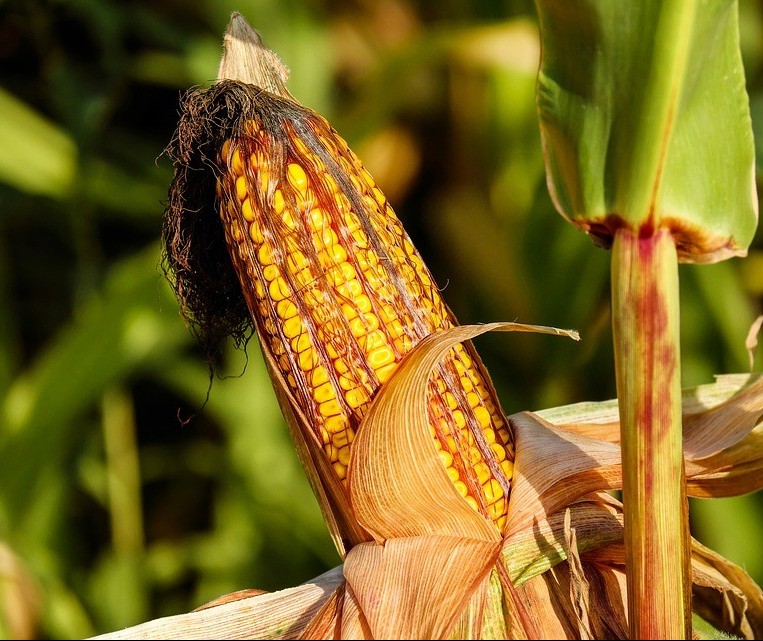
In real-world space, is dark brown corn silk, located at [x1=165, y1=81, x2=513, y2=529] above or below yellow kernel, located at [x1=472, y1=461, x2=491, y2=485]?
above

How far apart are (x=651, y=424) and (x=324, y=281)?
0.79 feet

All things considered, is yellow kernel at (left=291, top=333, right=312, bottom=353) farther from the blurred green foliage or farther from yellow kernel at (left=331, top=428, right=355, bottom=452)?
the blurred green foliage

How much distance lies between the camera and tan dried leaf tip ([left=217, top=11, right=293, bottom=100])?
70cm

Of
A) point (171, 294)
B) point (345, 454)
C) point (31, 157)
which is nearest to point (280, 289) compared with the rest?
point (345, 454)

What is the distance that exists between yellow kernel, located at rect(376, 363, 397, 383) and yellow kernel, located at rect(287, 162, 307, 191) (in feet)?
0.45

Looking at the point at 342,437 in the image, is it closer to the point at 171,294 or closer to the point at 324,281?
the point at 324,281

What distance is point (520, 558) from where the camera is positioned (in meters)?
0.62

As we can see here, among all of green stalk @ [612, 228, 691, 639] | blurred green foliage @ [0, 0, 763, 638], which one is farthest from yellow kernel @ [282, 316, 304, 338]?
blurred green foliage @ [0, 0, 763, 638]

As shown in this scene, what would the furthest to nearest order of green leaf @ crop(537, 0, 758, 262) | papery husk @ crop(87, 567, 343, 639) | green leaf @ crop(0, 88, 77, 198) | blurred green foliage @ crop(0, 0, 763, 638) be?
green leaf @ crop(0, 88, 77, 198) < blurred green foliage @ crop(0, 0, 763, 638) < papery husk @ crop(87, 567, 343, 639) < green leaf @ crop(537, 0, 758, 262)

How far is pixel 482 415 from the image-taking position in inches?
26.6

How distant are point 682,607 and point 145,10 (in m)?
1.96

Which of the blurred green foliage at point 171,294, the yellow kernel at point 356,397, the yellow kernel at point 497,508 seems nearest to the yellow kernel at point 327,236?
the yellow kernel at point 356,397

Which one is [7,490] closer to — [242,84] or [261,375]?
[261,375]

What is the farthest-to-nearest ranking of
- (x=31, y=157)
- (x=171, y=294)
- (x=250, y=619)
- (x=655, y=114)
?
1. (x=31, y=157)
2. (x=171, y=294)
3. (x=250, y=619)
4. (x=655, y=114)
